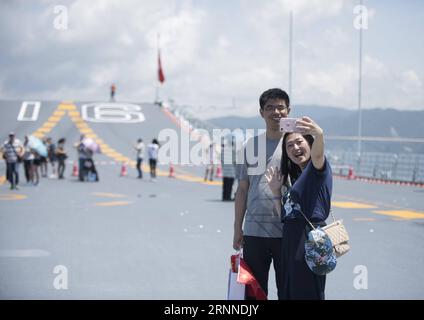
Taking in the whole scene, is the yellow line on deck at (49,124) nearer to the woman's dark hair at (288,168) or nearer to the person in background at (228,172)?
the person in background at (228,172)

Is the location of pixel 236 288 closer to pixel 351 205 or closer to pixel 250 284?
pixel 250 284

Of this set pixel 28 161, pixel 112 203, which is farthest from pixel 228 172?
pixel 28 161

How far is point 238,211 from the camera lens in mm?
4535

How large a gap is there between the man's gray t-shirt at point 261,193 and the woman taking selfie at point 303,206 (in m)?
0.28

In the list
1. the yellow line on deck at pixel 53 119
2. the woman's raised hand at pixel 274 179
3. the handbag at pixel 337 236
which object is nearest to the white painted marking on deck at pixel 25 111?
the yellow line on deck at pixel 53 119

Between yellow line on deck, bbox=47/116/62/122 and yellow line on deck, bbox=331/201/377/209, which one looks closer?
yellow line on deck, bbox=331/201/377/209

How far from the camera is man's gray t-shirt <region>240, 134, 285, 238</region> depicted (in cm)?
433

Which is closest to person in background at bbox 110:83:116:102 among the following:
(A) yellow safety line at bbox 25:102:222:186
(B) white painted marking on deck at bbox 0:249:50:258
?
(A) yellow safety line at bbox 25:102:222:186

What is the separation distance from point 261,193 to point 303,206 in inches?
20.2

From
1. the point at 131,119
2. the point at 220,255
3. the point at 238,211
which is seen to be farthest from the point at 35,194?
the point at 131,119

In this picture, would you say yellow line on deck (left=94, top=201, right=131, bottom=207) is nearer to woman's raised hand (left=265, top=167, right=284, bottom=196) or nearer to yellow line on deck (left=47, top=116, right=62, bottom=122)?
woman's raised hand (left=265, top=167, right=284, bottom=196)

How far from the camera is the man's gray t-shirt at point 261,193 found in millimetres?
4332

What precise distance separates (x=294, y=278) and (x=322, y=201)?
49cm

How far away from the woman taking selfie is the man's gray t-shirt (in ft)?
0.93
